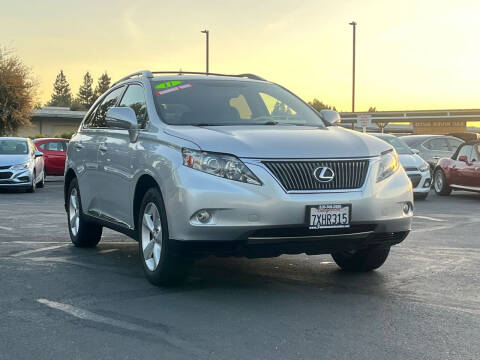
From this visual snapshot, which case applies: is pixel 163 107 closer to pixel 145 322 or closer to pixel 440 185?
pixel 145 322

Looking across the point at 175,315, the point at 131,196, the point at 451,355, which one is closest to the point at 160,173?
the point at 131,196

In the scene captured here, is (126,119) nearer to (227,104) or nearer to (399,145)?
(227,104)

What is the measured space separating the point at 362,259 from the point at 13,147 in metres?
15.6

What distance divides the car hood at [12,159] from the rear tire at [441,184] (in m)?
10.5

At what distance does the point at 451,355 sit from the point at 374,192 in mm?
1867

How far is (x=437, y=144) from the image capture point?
23578 mm

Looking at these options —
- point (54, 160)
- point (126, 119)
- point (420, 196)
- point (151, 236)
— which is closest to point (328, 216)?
point (151, 236)

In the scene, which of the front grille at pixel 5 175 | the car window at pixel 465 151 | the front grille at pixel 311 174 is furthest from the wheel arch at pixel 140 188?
the front grille at pixel 5 175

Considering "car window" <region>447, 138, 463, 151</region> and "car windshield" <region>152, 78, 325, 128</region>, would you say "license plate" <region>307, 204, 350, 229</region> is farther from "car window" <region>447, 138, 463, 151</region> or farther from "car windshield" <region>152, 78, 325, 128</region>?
"car window" <region>447, 138, 463, 151</region>

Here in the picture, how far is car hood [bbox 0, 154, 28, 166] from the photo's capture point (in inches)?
769

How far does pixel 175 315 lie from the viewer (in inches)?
210

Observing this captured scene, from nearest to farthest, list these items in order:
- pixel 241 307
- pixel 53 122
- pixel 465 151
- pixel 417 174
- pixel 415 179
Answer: pixel 241 307, pixel 415 179, pixel 417 174, pixel 465 151, pixel 53 122

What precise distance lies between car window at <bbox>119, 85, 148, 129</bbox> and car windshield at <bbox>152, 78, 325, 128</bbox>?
0.53ft

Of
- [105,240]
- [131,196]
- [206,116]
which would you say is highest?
[206,116]
